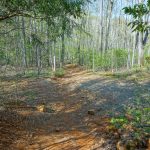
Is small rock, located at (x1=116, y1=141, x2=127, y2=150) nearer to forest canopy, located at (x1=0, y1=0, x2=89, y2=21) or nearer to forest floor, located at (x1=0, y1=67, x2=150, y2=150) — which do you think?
forest floor, located at (x1=0, y1=67, x2=150, y2=150)

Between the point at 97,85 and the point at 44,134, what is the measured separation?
34.5 ft

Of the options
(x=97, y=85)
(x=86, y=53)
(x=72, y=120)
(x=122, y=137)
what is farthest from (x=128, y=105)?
(x=86, y=53)

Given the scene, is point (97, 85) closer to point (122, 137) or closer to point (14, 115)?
point (14, 115)

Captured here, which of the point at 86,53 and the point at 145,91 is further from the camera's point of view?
the point at 86,53

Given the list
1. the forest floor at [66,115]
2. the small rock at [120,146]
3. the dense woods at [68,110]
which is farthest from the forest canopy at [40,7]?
the small rock at [120,146]

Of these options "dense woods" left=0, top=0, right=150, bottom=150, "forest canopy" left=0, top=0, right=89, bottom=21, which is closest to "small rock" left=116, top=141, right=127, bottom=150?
"dense woods" left=0, top=0, right=150, bottom=150

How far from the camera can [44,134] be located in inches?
344

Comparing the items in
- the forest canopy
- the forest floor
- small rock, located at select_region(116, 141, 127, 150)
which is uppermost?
the forest canopy

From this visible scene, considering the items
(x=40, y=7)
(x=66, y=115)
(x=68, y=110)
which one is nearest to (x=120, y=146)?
(x=40, y=7)

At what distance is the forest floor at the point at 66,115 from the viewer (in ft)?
25.3

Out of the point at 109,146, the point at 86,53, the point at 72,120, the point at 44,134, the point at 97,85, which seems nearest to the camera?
the point at 109,146

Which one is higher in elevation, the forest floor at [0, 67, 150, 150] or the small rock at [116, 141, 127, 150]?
the small rock at [116, 141, 127, 150]

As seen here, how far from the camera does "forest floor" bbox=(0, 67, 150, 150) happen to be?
25.3 feet

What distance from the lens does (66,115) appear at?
11352 mm
